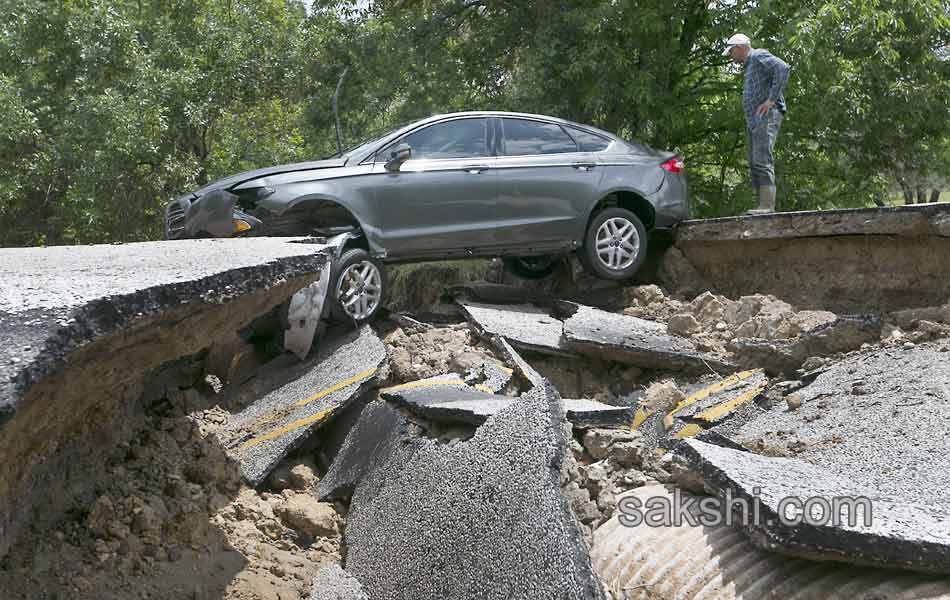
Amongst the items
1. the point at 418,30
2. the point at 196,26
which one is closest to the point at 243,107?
the point at 196,26

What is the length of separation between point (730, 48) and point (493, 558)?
291 inches

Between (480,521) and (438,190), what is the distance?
479cm

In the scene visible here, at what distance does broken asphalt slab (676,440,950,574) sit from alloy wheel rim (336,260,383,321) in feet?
13.6

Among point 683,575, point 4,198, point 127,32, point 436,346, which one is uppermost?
point 127,32

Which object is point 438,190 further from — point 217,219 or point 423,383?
point 423,383

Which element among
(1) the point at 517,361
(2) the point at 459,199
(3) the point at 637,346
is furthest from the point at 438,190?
(3) the point at 637,346

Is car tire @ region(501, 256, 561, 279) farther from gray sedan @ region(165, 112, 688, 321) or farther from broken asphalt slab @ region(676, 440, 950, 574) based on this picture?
broken asphalt slab @ region(676, 440, 950, 574)

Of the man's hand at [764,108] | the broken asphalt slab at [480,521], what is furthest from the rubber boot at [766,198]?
the broken asphalt slab at [480,521]

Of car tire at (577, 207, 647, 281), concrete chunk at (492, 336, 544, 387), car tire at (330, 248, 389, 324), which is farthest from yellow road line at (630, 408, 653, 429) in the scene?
car tire at (577, 207, 647, 281)

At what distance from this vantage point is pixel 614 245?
339 inches

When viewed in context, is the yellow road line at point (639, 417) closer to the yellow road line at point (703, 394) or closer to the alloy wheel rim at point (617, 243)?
the yellow road line at point (703, 394)

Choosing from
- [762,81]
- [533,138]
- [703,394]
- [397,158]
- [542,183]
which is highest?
[762,81]

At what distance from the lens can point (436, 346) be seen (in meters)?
6.81

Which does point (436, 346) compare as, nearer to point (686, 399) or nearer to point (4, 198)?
point (686, 399)
